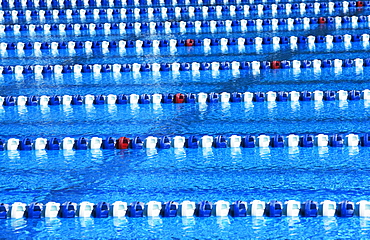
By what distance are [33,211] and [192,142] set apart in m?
2.37

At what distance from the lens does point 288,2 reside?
59.3 ft

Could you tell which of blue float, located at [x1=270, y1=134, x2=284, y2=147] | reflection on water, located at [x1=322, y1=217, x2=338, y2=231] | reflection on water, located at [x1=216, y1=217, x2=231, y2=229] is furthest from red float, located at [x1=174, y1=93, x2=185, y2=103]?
reflection on water, located at [x1=322, y1=217, x2=338, y2=231]

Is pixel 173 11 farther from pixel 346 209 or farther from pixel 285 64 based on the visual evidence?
pixel 346 209

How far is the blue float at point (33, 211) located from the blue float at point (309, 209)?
2.18 meters

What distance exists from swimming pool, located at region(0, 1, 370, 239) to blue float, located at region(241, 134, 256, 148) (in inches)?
2.2

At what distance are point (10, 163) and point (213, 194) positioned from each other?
245 centimetres

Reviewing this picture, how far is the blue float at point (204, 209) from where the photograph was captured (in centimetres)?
705

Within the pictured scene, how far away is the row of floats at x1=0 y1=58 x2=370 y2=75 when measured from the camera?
12805 millimetres

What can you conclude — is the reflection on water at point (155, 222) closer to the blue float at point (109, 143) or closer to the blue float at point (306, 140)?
the blue float at point (109, 143)

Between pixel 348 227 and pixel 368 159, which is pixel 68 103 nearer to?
pixel 368 159

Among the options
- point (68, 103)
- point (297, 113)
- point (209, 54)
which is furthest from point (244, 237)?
point (209, 54)

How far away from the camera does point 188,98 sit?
11.2m

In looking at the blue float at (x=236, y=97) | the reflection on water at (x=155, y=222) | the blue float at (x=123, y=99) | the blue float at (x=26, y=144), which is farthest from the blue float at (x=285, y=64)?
the reflection on water at (x=155, y=222)

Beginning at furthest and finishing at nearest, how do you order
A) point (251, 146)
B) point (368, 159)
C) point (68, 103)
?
point (68, 103)
point (251, 146)
point (368, 159)
